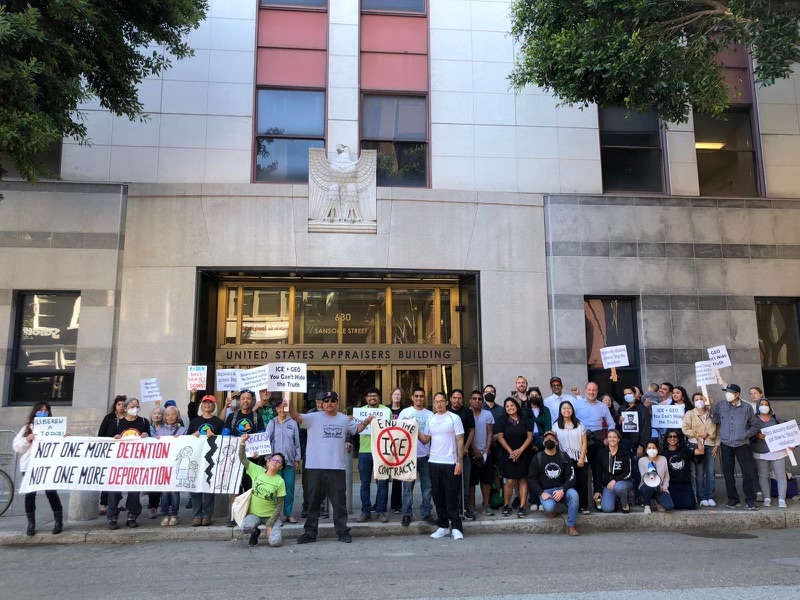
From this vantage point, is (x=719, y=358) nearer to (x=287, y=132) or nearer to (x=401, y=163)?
(x=401, y=163)

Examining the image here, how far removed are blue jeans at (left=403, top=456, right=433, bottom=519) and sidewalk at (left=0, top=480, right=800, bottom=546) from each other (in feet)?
0.61

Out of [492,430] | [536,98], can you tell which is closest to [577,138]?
[536,98]

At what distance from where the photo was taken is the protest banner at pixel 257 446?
27.6 feet

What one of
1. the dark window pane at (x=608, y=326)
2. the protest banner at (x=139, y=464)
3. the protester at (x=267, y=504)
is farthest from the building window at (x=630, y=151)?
the protest banner at (x=139, y=464)

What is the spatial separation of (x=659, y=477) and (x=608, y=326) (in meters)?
5.27

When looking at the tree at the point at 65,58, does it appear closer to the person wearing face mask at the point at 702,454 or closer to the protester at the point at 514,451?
the protester at the point at 514,451

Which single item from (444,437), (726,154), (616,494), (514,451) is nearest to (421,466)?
(444,437)

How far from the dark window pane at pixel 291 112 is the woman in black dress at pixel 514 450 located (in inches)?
320

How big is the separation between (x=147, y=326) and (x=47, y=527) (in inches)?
193

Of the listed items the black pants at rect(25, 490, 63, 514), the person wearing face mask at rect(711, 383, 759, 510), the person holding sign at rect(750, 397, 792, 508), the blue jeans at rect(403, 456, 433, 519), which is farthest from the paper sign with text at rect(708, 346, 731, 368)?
the black pants at rect(25, 490, 63, 514)

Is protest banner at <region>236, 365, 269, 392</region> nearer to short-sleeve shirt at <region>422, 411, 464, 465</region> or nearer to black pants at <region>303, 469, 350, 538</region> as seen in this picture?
black pants at <region>303, 469, 350, 538</region>

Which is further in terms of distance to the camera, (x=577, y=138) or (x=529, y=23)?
(x=577, y=138)

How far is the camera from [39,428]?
8695 mm

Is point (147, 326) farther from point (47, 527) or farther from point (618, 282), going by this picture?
point (618, 282)
